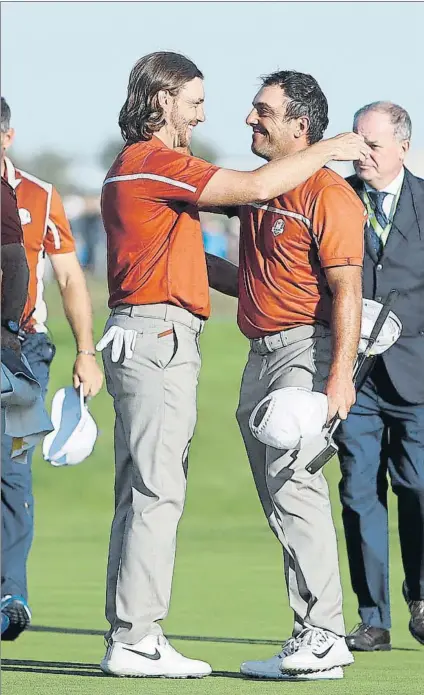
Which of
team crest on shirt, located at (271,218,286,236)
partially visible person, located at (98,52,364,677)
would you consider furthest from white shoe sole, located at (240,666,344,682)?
team crest on shirt, located at (271,218,286,236)

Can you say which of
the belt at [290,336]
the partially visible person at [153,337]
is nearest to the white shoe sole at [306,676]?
the partially visible person at [153,337]

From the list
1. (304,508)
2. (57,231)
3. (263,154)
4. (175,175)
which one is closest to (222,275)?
(263,154)

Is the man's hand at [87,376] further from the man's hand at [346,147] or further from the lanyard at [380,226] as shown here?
the man's hand at [346,147]

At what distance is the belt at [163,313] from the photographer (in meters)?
5.01

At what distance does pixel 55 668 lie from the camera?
17.3ft

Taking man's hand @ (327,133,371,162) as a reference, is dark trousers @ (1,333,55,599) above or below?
below

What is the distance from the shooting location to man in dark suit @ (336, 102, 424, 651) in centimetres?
630

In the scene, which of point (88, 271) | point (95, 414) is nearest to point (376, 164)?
point (95, 414)

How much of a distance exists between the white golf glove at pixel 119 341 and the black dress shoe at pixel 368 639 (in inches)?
66.5

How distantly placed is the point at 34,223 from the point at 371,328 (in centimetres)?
180

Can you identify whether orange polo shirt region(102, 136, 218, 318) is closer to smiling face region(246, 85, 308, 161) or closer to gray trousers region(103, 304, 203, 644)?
gray trousers region(103, 304, 203, 644)

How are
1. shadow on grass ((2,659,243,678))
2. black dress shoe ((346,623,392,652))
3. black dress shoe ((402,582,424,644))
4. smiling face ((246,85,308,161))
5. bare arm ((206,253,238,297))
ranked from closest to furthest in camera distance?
shadow on grass ((2,659,243,678)) → smiling face ((246,85,308,161)) → bare arm ((206,253,238,297)) → black dress shoe ((346,623,392,652)) → black dress shoe ((402,582,424,644))

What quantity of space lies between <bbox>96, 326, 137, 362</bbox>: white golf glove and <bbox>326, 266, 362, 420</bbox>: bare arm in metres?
0.63

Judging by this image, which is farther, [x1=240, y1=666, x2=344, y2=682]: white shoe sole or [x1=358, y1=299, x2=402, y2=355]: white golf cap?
[x1=358, y1=299, x2=402, y2=355]: white golf cap
